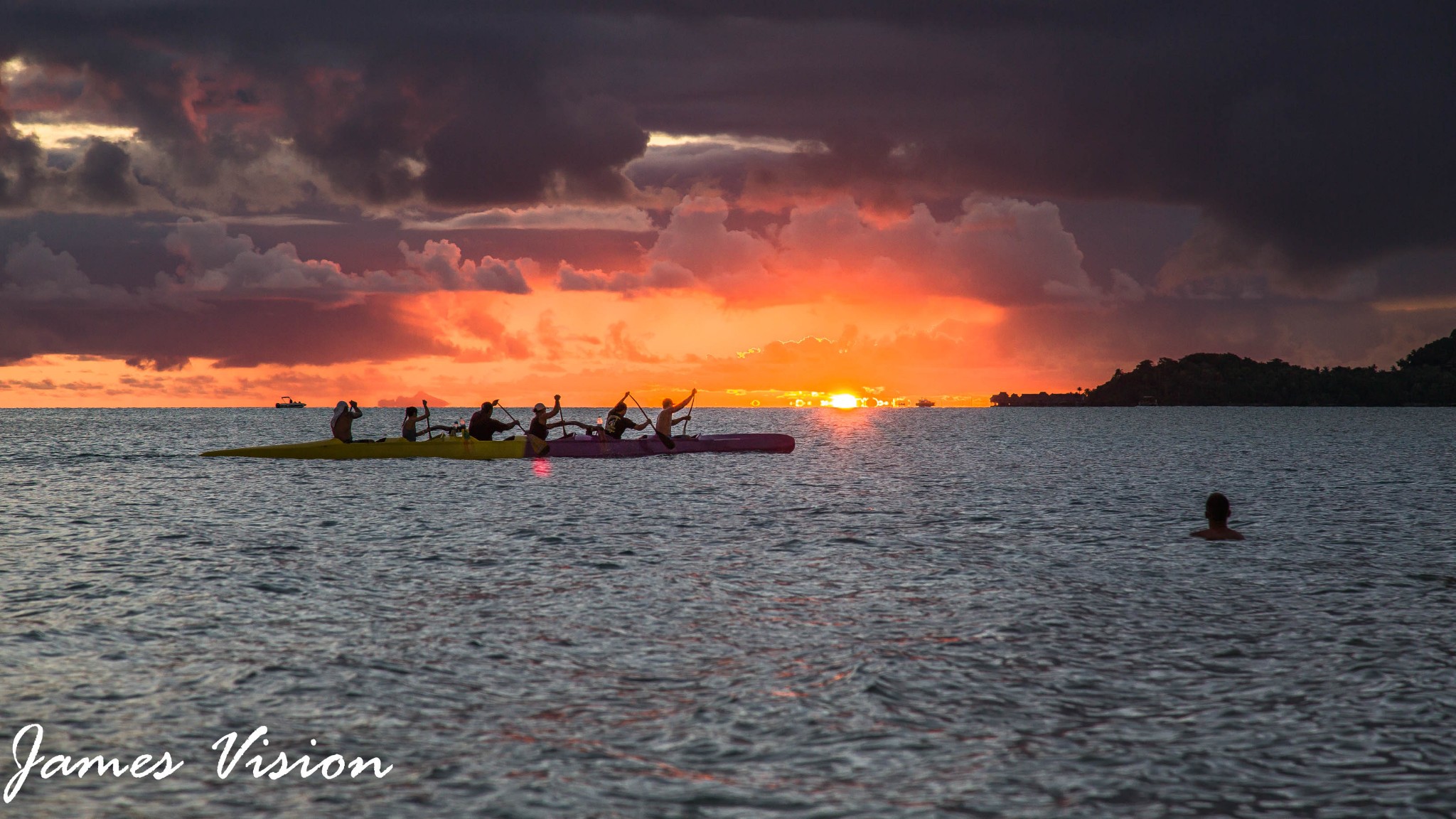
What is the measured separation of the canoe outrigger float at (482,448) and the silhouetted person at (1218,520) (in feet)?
75.6

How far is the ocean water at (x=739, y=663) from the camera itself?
734 cm

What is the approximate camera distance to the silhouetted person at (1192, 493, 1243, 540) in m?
22.0

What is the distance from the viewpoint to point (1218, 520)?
2222 centimetres

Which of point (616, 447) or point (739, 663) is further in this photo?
point (616, 447)

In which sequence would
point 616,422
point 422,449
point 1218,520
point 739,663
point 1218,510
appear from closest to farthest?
point 739,663, point 1218,510, point 1218,520, point 422,449, point 616,422

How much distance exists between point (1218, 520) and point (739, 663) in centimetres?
1532

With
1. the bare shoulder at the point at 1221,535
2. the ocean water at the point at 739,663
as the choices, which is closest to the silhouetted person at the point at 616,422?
the ocean water at the point at 739,663

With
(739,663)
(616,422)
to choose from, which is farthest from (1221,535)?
(616,422)

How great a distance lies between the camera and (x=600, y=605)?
46.8ft

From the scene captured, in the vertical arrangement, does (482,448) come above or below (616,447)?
above

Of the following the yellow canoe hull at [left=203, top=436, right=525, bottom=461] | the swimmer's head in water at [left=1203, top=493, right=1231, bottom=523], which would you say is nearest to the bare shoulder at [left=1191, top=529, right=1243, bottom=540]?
the swimmer's head in water at [left=1203, top=493, right=1231, bottom=523]

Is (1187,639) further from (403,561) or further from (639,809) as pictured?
(403,561)

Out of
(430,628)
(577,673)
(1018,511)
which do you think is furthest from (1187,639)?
(1018,511)

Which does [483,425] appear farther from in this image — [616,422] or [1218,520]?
[1218,520]
